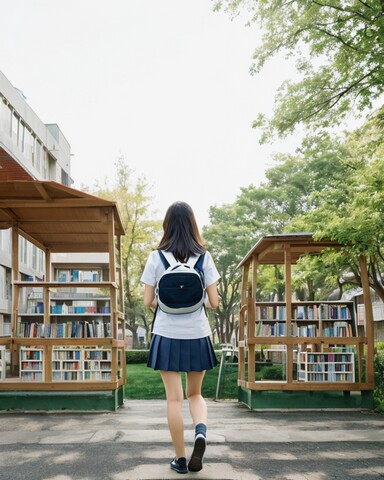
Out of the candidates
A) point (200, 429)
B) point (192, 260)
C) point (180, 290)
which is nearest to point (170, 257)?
point (192, 260)

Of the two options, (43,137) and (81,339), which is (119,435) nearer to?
(81,339)

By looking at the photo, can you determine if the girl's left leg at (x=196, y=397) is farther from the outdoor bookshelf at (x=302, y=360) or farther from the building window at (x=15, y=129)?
the building window at (x=15, y=129)

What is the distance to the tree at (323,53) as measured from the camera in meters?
10.0

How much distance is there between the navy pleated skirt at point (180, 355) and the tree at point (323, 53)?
6.75m

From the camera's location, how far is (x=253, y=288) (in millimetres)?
9547

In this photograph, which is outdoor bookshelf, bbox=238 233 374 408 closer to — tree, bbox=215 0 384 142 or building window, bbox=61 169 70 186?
tree, bbox=215 0 384 142

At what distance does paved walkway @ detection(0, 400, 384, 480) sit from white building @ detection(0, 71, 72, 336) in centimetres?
2076

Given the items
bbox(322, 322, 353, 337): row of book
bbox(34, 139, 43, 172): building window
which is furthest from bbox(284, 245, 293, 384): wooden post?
bbox(34, 139, 43, 172): building window

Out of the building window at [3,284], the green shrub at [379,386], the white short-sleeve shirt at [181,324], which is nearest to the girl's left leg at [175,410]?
the white short-sleeve shirt at [181,324]

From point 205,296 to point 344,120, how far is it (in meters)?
8.59

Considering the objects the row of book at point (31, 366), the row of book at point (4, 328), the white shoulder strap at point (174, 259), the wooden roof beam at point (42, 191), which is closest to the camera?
the white shoulder strap at point (174, 259)

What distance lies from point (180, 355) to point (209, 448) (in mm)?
1526

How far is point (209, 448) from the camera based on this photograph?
207 inches

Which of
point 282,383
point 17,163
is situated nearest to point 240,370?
point 282,383
